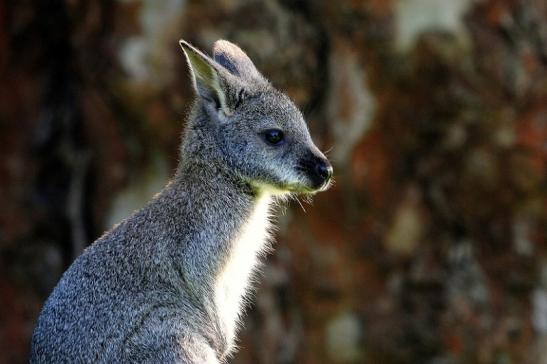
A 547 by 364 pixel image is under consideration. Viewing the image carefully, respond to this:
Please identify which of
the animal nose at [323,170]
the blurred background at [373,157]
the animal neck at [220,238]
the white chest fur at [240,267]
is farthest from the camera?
the blurred background at [373,157]

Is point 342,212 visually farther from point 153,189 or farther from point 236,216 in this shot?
point 236,216

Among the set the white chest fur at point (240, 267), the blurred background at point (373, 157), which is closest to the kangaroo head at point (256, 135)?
the white chest fur at point (240, 267)

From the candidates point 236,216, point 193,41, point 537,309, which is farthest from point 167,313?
point 537,309

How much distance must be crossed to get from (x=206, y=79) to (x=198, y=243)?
4.09 feet

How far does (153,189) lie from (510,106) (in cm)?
445

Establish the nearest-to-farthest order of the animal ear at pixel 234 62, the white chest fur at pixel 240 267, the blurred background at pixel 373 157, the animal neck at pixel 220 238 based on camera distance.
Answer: the animal neck at pixel 220 238, the white chest fur at pixel 240 267, the animal ear at pixel 234 62, the blurred background at pixel 373 157

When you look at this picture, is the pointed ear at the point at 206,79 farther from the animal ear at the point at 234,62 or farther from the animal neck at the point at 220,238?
the animal neck at the point at 220,238

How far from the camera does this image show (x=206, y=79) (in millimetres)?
8992

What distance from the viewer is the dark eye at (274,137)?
29.7ft

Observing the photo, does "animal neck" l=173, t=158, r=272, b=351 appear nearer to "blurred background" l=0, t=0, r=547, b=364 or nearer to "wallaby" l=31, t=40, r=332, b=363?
"wallaby" l=31, t=40, r=332, b=363

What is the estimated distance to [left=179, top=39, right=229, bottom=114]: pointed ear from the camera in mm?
8719

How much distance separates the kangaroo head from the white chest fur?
0.82 feet

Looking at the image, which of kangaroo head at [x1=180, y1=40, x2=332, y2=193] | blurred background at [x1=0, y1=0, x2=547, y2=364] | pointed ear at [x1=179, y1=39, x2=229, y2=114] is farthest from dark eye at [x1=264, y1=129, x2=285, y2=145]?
blurred background at [x1=0, y1=0, x2=547, y2=364]

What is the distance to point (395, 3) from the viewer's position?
14.3 metres
